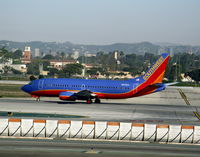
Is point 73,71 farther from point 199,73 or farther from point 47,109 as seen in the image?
point 47,109

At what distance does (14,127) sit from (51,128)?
2895mm

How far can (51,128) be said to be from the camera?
32625 millimetres

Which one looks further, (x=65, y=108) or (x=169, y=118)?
(x=65, y=108)

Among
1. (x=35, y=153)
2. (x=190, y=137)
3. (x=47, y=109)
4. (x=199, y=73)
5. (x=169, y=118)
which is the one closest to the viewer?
(x=35, y=153)

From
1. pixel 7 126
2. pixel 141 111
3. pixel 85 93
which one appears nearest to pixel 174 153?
pixel 7 126

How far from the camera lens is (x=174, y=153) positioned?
2767cm

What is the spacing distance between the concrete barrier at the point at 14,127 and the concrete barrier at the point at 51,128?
88.0 inches

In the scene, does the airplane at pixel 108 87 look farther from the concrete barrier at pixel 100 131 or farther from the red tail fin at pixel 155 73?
the concrete barrier at pixel 100 131

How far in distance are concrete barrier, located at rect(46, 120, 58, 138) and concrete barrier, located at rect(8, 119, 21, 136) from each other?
2.24m

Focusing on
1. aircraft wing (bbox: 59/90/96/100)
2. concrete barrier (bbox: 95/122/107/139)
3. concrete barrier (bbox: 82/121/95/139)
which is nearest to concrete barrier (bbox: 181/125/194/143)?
concrete barrier (bbox: 95/122/107/139)

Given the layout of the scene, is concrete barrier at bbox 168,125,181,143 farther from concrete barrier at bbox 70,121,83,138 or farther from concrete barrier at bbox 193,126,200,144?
concrete barrier at bbox 70,121,83,138

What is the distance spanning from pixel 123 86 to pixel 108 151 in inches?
1335

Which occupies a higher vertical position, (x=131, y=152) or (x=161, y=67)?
(x=161, y=67)

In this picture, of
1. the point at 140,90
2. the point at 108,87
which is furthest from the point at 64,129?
the point at 140,90
